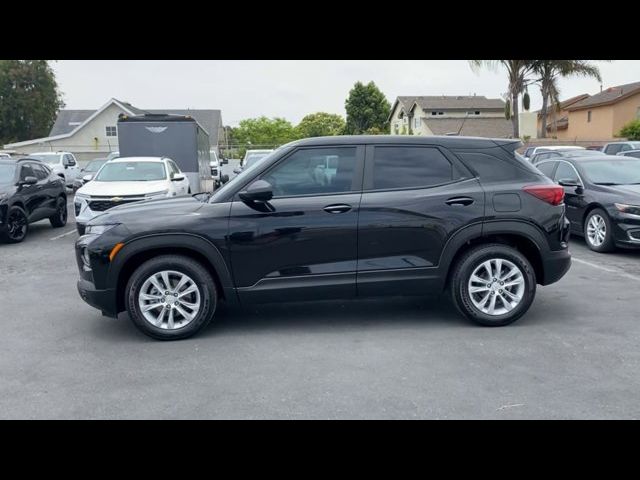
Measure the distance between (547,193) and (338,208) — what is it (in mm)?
2096

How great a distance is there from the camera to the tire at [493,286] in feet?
18.4

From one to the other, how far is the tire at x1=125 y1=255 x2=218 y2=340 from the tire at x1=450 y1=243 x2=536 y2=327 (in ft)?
7.82

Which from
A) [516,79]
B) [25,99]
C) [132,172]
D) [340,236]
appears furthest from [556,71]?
[25,99]

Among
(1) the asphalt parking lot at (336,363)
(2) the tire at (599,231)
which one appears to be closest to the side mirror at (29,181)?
(1) the asphalt parking lot at (336,363)

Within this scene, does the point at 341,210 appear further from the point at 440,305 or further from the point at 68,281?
the point at 68,281

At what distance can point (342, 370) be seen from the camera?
4.62m

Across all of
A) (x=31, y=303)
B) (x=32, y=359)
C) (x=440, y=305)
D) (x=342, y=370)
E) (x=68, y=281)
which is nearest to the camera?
(x=342, y=370)

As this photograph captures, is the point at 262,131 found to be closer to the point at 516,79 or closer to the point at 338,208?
the point at 516,79

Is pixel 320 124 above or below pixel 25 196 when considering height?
above

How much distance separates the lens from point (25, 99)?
63031 millimetres

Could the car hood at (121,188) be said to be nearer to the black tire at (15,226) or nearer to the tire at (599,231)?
the black tire at (15,226)

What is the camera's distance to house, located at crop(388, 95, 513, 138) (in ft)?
156

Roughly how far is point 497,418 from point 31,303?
5650 mm
